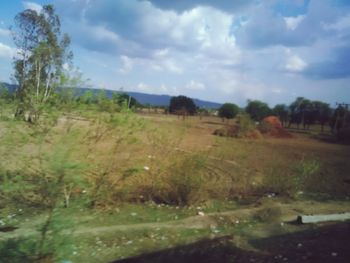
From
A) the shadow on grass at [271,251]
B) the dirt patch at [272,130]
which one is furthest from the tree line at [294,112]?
the shadow on grass at [271,251]

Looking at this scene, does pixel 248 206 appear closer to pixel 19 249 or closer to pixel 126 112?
pixel 126 112

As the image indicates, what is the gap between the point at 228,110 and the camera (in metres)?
54.0

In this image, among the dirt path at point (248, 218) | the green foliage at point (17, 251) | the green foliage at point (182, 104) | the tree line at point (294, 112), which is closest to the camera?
the green foliage at point (17, 251)

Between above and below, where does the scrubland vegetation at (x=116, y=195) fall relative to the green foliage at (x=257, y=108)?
below

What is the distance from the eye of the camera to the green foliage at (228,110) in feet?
175

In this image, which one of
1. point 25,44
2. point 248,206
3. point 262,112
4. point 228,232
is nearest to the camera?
point 228,232

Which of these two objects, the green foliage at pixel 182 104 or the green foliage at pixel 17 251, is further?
the green foliage at pixel 182 104

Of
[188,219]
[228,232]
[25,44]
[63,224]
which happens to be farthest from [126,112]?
[25,44]

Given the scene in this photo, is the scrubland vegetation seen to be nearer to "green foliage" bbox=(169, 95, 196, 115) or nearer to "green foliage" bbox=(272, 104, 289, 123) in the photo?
"green foliage" bbox=(272, 104, 289, 123)

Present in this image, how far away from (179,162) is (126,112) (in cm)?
185

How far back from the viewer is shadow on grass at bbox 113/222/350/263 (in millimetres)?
5730

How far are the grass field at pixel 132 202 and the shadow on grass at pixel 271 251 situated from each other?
1 centimetres

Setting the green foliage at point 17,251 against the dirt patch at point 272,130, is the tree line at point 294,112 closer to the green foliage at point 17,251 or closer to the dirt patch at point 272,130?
the dirt patch at point 272,130

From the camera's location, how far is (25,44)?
29.1 meters
